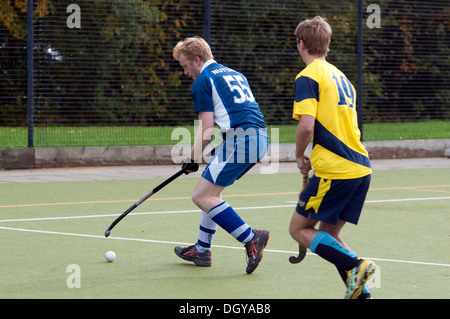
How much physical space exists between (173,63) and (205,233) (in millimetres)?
12187

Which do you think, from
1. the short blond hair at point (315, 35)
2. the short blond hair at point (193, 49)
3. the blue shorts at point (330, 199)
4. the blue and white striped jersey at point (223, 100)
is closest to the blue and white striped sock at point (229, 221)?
the blue and white striped jersey at point (223, 100)

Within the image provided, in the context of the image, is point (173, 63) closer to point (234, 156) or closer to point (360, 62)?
point (360, 62)

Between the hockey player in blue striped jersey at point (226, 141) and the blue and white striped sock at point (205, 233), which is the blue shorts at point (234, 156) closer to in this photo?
the hockey player in blue striped jersey at point (226, 141)

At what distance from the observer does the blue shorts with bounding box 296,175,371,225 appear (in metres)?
5.00

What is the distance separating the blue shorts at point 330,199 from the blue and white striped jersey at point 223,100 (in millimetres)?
1320

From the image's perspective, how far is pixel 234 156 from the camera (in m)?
6.23

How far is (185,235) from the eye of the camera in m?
7.98

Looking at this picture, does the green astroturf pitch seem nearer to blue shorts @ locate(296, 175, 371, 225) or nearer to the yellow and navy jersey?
blue shorts @ locate(296, 175, 371, 225)

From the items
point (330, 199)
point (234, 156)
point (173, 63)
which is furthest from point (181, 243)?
point (173, 63)

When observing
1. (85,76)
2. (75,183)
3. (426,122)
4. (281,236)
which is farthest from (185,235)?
(426,122)

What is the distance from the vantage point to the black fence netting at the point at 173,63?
605 inches

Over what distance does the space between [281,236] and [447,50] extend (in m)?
12.6

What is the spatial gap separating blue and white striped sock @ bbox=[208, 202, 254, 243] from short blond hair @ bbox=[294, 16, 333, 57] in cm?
156

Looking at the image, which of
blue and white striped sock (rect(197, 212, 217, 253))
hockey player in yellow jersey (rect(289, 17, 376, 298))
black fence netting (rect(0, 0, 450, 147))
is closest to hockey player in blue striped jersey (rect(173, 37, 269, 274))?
blue and white striped sock (rect(197, 212, 217, 253))
